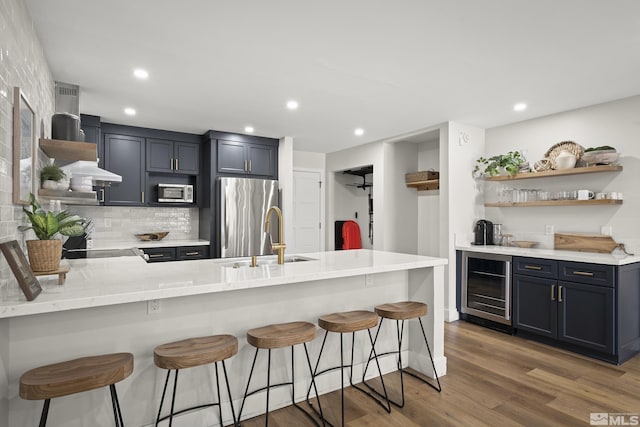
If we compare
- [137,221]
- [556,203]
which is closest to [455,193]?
[556,203]

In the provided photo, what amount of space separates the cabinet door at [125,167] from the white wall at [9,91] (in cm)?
244

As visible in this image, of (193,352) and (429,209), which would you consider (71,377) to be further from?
(429,209)

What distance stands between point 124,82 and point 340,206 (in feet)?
14.5

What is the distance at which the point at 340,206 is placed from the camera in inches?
271

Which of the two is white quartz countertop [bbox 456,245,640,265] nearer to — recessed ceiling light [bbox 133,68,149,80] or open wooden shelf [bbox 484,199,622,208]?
open wooden shelf [bbox 484,199,622,208]

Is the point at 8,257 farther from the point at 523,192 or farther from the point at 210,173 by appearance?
the point at 523,192

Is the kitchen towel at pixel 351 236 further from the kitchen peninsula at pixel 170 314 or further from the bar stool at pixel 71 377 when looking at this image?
the bar stool at pixel 71 377

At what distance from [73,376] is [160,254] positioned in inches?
131

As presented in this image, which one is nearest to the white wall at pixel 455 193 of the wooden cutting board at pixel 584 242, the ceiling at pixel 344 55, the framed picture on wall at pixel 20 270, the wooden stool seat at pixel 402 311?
the ceiling at pixel 344 55

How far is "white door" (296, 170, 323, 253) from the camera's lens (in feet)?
21.6

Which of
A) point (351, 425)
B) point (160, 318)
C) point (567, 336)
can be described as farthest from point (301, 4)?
point (567, 336)

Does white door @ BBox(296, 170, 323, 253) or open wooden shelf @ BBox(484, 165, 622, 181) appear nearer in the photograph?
open wooden shelf @ BBox(484, 165, 622, 181)

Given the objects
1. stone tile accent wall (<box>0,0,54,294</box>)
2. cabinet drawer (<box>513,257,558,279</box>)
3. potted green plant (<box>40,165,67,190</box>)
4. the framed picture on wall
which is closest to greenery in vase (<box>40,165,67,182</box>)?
potted green plant (<box>40,165,67,190</box>)

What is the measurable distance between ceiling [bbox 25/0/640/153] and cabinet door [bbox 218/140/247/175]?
88 cm
